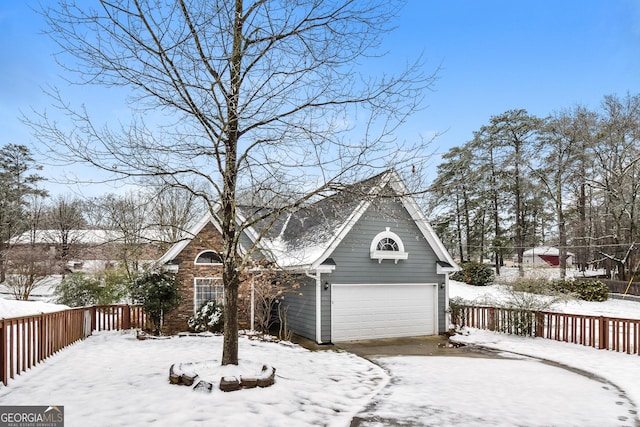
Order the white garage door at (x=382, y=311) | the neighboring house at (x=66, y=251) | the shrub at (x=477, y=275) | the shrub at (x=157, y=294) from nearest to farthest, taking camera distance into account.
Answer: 1. the shrub at (x=157, y=294)
2. the white garage door at (x=382, y=311)
3. the neighboring house at (x=66, y=251)
4. the shrub at (x=477, y=275)

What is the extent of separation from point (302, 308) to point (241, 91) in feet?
23.1

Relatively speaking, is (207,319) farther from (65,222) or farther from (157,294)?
(65,222)

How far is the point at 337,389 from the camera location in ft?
21.3

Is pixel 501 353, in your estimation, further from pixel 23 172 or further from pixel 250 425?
pixel 23 172

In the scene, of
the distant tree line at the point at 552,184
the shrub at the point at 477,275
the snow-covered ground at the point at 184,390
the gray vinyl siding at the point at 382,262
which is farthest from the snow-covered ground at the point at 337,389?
the shrub at the point at 477,275

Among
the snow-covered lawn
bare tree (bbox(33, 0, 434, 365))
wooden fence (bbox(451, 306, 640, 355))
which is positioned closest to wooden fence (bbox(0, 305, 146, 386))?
bare tree (bbox(33, 0, 434, 365))

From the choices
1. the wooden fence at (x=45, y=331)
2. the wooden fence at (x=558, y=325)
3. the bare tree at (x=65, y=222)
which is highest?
the bare tree at (x=65, y=222)

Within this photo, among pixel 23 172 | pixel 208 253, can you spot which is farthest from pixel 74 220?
pixel 208 253

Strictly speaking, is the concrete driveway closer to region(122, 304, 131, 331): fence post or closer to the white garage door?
the white garage door

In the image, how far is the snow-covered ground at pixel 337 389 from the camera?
5.09m

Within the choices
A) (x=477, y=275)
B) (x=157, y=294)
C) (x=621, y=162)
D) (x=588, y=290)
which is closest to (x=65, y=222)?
(x=157, y=294)

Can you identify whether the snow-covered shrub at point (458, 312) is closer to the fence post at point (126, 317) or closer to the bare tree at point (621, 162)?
the fence post at point (126, 317)

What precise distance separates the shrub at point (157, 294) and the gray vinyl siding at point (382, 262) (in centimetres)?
400

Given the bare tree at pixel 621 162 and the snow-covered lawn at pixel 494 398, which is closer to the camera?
the snow-covered lawn at pixel 494 398
